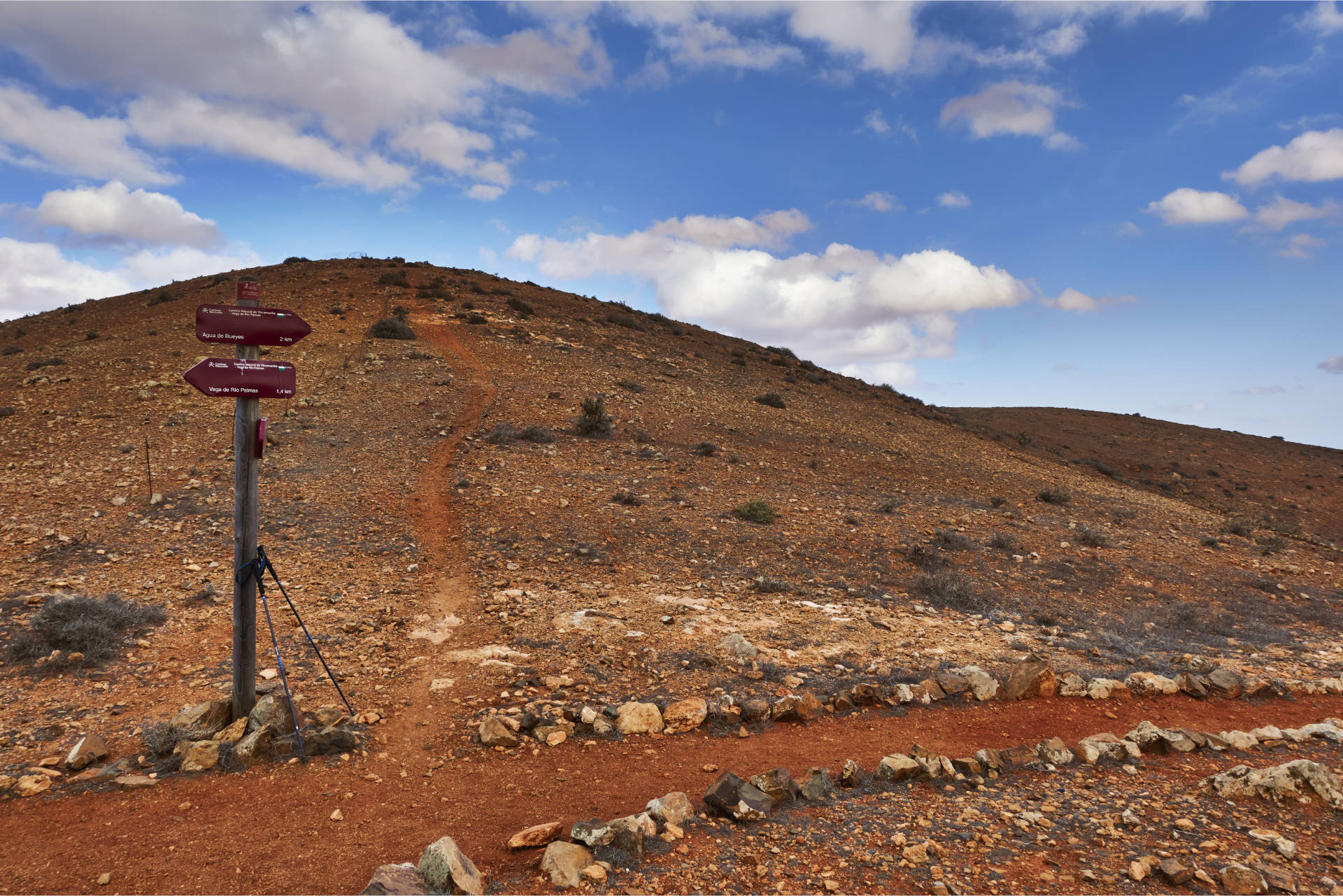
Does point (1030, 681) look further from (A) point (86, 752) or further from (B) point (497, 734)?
(A) point (86, 752)

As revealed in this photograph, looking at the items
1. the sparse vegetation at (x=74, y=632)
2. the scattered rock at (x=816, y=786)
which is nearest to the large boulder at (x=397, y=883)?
the scattered rock at (x=816, y=786)

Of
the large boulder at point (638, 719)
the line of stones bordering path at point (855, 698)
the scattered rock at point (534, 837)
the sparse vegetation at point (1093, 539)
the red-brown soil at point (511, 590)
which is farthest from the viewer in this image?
the sparse vegetation at point (1093, 539)

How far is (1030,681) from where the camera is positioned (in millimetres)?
7617

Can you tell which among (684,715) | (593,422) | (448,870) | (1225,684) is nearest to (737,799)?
(684,715)

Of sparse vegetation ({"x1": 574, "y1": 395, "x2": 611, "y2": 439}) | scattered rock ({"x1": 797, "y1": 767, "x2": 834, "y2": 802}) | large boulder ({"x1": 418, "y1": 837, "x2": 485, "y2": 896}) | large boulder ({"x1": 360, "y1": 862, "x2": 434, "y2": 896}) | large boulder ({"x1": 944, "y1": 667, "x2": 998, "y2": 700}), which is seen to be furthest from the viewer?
sparse vegetation ({"x1": 574, "y1": 395, "x2": 611, "y2": 439})

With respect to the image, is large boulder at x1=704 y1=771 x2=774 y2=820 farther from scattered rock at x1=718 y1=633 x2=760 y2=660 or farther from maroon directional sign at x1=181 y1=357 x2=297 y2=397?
maroon directional sign at x1=181 y1=357 x2=297 y2=397

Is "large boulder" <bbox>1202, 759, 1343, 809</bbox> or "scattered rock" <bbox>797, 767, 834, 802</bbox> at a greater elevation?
"large boulder" <bbox>1202, 759, 1343, 809</bbox>

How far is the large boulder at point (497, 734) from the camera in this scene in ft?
19.5

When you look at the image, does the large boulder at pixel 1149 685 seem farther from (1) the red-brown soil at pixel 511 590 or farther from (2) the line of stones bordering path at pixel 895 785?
(2) the line of stones bordering path at pixel 895 785

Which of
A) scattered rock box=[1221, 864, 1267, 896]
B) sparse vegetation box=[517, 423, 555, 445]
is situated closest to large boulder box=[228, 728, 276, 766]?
scattered rock box=[1221, 864, 1267, 896]

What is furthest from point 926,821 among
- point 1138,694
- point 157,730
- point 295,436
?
point 295,436

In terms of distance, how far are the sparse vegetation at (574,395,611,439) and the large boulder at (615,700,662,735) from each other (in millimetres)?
11549

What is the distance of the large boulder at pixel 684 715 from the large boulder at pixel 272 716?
345 cm

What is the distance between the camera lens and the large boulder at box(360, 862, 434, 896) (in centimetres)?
384
